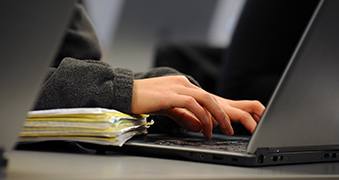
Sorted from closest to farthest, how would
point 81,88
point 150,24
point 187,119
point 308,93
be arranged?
point 308,93 → point 81,88 → point 187,119 → point 150,24

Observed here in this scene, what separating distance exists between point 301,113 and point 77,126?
0.87 feet

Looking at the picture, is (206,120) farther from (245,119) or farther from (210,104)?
(245,119)

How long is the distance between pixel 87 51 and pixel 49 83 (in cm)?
36

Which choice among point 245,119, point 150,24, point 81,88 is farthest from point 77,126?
point 150,24

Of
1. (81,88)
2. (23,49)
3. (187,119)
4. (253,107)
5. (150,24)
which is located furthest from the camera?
(150,24)

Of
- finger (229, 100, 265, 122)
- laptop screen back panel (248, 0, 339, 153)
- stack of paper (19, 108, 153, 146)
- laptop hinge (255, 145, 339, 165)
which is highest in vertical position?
laptop screen back panel (248, 0, 339, 153)

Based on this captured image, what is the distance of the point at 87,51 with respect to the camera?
31.9 inches

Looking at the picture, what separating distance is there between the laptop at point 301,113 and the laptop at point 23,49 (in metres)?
0.20

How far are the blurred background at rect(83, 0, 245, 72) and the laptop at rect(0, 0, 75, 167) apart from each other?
9.33 feet

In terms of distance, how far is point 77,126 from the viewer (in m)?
0.41

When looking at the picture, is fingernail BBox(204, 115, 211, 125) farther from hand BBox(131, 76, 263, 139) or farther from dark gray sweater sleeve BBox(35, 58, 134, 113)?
dark gray sweater sleeve BBox(35, 58, 134, 113)

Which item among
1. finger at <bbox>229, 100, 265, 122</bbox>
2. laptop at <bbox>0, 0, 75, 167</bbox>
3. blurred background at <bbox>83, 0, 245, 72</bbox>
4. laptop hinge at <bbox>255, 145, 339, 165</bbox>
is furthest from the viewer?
blurred background at <bbox>83, 0, 245, 72</bbox>

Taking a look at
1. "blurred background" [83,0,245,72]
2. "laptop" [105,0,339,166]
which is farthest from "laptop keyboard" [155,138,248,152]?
"blurred background" [83,0,245,72]

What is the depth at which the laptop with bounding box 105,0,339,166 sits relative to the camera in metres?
0.32
